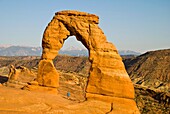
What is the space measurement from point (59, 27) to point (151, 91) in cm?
3387

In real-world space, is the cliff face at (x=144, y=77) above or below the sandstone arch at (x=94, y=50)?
below

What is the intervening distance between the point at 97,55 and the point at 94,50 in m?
0.47

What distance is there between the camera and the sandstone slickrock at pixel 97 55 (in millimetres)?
20516

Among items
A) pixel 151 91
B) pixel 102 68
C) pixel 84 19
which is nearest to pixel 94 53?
pixel 102 68

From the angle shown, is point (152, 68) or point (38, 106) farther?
point (152, 68)

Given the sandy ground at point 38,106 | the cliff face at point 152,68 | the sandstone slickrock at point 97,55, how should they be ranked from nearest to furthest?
1. the sandy ground at point 38,106
2. the sandstone slickrock at point 97,55
3. the cliff face at point 152,68

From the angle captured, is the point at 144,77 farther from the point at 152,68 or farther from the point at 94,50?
the point at 94,50

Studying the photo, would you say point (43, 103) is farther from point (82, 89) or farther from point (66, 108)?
point (82, 89)

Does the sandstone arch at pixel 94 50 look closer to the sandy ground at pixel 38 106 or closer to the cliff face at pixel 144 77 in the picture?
the sandy ground at pixel 38 106

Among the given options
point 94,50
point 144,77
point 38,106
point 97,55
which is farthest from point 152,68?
point 38,106

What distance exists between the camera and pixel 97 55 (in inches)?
836

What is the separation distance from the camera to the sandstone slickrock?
67.3 ft

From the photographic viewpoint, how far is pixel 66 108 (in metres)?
17.3

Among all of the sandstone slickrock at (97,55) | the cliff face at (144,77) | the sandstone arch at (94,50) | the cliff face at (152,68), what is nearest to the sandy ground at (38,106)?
the sandstone slickrock at (97,55)
